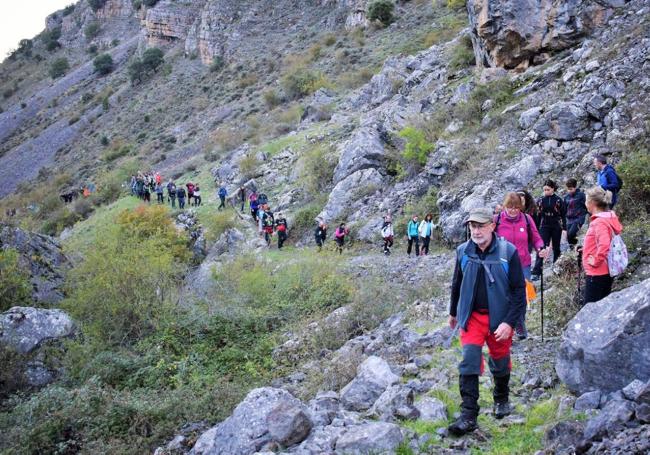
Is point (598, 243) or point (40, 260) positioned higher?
point (40, 260)

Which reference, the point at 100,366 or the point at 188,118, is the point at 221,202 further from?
the point at 188,118

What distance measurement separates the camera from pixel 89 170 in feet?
130

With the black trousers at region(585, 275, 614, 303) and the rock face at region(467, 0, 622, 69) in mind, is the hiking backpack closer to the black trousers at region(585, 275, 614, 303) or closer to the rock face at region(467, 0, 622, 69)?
the black trousers at region(585, 275, 614, 303)

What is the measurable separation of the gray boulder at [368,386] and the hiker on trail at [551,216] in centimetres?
319

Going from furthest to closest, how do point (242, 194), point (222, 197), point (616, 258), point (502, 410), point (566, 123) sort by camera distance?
1. point (242, 194)
2. point (222, 197)
3. point (566, 123)
4. point (616, 258)
5. point (502, 410)

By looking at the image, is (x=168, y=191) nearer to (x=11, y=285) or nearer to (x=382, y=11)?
(x=11, y=285)

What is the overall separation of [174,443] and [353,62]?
1246 inches

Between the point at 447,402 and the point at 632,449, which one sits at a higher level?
the point at 632,449

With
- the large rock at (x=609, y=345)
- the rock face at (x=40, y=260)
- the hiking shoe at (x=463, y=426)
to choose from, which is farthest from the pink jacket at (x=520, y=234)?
the rock face at (x=40, y=260)

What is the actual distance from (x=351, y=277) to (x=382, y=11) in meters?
31.1

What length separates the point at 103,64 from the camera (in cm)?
6109

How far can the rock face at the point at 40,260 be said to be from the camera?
1266cm

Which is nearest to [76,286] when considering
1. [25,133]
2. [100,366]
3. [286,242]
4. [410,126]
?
[100,366]

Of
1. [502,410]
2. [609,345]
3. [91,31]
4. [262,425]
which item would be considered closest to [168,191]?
[262,425]
